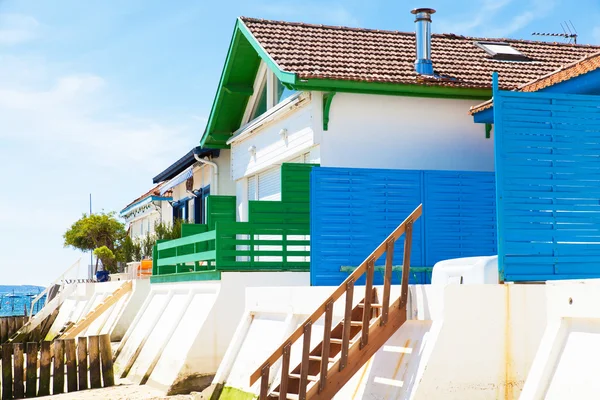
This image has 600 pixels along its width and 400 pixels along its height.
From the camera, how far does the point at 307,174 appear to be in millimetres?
14406

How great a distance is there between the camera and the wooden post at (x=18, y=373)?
1606 centimetres

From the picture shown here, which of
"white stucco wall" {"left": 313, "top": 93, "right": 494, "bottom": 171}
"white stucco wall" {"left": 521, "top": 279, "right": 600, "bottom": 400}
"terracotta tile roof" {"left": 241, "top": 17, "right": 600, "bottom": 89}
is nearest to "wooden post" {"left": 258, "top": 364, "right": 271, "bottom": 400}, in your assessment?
"white stucco wall" {"left": 521, "top": 279, "right": 600, "bottom": 400}

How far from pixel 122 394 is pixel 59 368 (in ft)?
7.09

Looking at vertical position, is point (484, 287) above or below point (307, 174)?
below

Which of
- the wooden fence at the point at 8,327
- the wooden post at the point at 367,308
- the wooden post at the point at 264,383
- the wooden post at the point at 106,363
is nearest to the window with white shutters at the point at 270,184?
the wooden post at the point at 106,363

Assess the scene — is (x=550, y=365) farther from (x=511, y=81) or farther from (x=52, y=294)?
(x=52, y=294)

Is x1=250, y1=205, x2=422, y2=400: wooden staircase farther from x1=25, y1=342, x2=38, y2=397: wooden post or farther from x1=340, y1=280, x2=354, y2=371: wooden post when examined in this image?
x1=25, y1=342, x2=38, y2=397: wooden post

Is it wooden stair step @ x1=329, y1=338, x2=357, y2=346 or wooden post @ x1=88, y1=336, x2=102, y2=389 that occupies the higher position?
wooden stair step @ x1=329, y1=338, x2=357, y2=346

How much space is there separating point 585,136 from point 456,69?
24.3 ft

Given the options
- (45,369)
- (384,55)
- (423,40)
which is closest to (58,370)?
(45,369)

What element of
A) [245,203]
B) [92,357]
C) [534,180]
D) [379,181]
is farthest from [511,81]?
[92,357]

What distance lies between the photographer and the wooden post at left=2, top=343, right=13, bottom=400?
16.0 meters

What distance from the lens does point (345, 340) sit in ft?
27.0

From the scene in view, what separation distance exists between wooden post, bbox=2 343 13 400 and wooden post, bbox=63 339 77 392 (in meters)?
1.08
